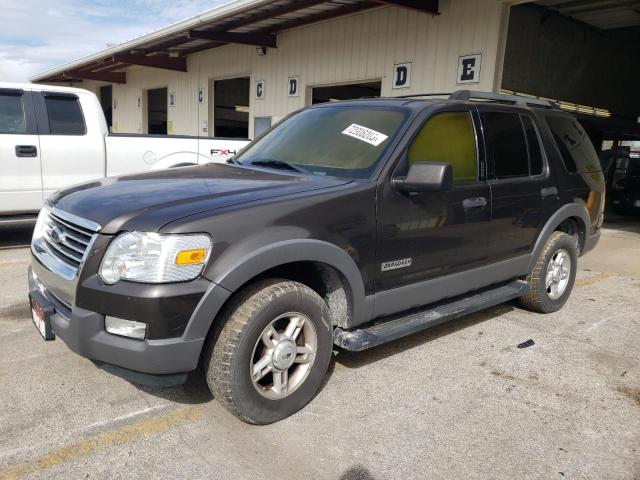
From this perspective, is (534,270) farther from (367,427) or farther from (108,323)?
(108,323)

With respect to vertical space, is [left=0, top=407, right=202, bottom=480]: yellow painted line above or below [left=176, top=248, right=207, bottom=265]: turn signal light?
below

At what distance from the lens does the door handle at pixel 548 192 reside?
14.4 ft

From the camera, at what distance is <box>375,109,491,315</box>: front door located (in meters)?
3.21

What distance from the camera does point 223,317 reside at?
2639 millimetres

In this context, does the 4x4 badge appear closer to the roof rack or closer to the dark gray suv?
the dark gray suv

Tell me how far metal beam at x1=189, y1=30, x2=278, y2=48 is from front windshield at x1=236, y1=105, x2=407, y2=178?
1001 cm

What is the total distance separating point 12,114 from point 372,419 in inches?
234

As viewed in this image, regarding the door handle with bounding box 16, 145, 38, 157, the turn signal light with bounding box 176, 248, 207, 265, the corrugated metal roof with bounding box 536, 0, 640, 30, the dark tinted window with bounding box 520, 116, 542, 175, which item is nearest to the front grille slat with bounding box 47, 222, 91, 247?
the turn signal light with bounding box 176, 248, 207, 265

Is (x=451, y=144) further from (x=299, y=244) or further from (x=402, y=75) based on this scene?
(x=402, y=75)

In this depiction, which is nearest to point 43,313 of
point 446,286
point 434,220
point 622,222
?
point 434,220

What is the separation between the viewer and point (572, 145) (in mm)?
4930

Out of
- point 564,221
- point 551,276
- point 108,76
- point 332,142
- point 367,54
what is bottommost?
point 551,276

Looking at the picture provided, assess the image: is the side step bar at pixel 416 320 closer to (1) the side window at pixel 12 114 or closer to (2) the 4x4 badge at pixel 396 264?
(2) the 4x4 badge at pixel 396 264

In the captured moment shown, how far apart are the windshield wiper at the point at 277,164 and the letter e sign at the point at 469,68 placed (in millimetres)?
6512
